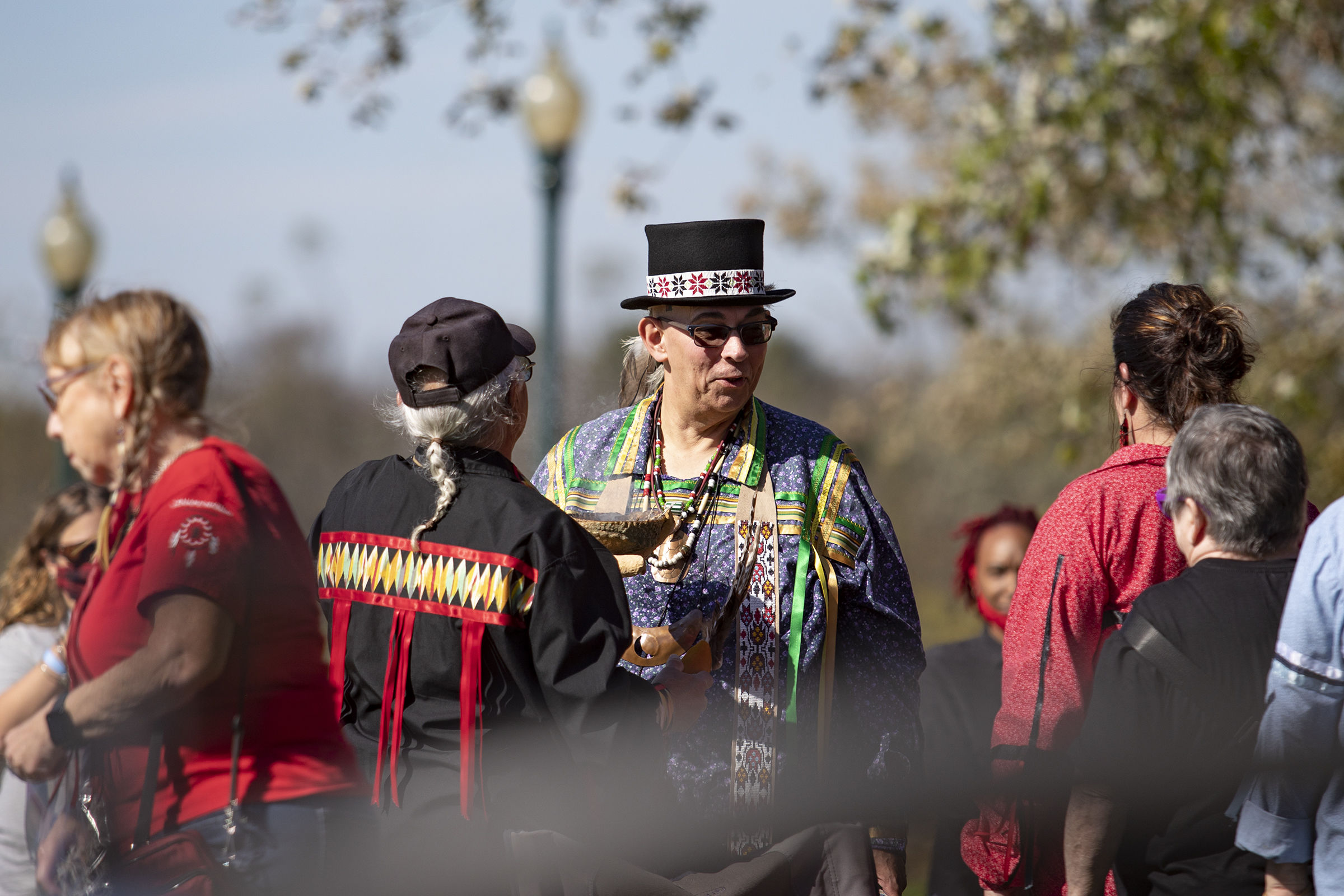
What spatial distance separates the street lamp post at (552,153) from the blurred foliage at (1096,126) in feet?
6.88

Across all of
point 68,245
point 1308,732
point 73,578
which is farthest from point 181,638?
point 68,245

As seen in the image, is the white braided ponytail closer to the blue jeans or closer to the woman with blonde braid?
the woman with blonde braid

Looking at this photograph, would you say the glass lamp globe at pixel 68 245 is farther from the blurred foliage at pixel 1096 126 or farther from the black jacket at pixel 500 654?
the black jacket at pixel 500 654

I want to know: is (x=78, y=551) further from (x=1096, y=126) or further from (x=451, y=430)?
(x=1096, y=126)

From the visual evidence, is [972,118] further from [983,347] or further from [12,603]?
[983,347]

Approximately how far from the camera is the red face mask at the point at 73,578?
9.82ft

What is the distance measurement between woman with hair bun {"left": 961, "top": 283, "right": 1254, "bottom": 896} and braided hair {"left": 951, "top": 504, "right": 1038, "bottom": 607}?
184 centimetres

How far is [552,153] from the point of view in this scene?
843 cm

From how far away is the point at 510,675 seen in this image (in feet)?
7.65

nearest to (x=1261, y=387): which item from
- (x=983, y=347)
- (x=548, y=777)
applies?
(x=548, y=777)

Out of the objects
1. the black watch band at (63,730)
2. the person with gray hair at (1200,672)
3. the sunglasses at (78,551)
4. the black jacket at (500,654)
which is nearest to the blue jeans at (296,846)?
the black jacket at (500,654)

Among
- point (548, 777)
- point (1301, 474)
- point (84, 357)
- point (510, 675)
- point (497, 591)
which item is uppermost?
point (84, 357)

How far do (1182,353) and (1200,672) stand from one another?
2.42 feet

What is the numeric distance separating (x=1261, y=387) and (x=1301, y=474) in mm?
5471
